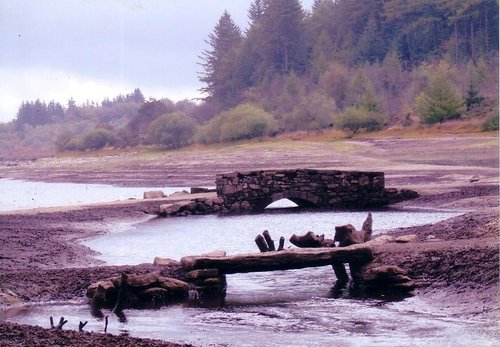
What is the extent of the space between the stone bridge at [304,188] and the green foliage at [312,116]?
3876 cm

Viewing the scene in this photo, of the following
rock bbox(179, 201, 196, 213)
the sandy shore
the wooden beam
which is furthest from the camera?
rock bbox(179, 201, 196, 213)

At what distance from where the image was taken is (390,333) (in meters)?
12.2

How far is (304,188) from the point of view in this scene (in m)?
34.2

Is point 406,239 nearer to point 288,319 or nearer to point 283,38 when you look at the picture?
point 288,319

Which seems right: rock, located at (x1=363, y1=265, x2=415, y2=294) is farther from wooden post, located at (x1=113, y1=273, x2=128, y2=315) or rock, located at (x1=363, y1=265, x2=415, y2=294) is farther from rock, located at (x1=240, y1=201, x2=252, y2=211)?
rock, located at (x1=240, y1=201, x2=252, y2=211)

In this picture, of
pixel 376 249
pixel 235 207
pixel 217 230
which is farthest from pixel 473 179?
pixel 376 249

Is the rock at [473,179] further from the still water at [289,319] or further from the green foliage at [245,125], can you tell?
the green foliage at [245,125]

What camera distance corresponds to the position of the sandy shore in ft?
47.6

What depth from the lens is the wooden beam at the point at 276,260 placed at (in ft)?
52.0

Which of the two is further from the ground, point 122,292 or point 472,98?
point 472,98

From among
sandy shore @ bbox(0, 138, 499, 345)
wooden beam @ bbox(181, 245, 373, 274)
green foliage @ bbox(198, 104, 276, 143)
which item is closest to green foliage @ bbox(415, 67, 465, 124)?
sandy shore @ bbox(0, 138, 499, 345)

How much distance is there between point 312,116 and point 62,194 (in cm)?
2699

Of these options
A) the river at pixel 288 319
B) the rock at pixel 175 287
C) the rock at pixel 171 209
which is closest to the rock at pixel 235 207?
the rock at pixel 171 209

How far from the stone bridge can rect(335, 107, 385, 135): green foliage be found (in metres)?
30.6
